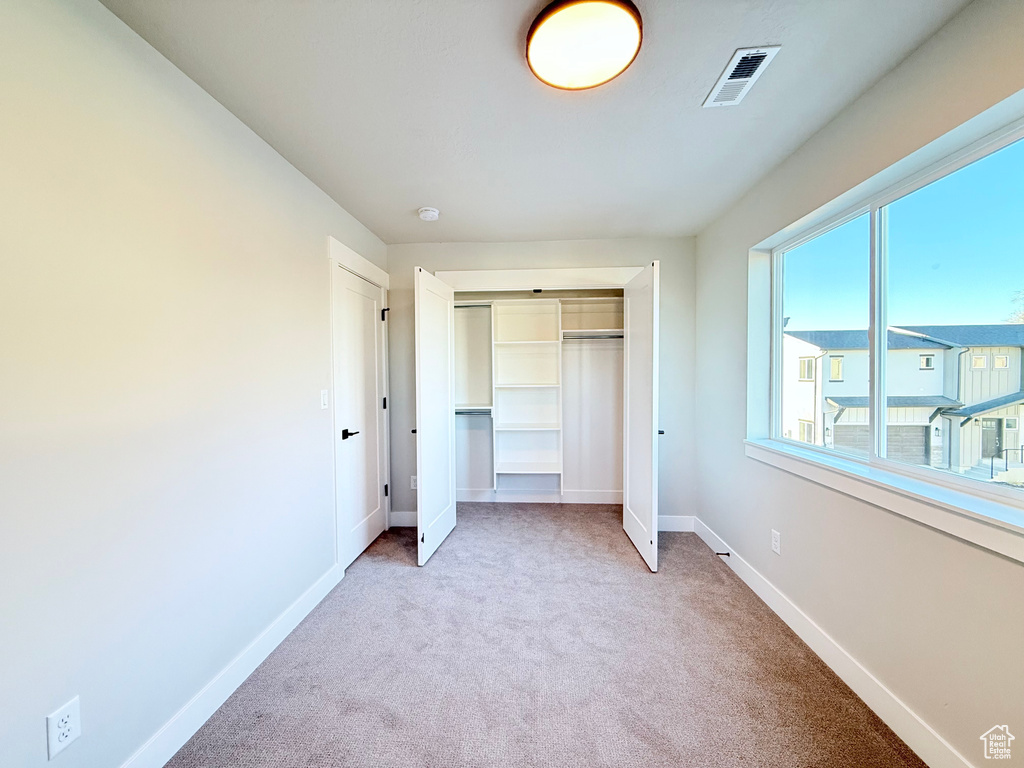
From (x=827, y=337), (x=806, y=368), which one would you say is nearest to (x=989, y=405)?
(x=827, y=337)

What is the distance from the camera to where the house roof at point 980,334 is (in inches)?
47.0

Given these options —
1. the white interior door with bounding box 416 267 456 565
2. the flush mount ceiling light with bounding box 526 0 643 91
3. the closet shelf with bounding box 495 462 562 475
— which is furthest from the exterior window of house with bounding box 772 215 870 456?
the white interior door with bounding box 416 267 456 565

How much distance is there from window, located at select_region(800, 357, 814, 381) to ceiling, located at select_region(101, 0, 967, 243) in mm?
1078

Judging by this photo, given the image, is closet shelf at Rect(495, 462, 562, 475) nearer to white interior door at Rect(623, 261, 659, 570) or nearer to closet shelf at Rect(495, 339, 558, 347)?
white interior door at Rect(623, 261, 659, 570)

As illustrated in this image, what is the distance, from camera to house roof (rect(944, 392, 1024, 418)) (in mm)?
1194

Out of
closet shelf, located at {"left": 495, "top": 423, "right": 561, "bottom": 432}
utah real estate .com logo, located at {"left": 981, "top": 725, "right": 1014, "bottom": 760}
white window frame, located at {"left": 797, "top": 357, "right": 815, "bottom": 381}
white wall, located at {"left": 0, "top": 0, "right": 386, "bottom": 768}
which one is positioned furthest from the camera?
closet shelf, located at {"left": 495, "top": 423, "right": 561, "bottom": 432}

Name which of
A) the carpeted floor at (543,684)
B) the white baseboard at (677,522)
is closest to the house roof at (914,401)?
the carpeted floor at (543,684)

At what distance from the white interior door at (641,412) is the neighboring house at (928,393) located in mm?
848

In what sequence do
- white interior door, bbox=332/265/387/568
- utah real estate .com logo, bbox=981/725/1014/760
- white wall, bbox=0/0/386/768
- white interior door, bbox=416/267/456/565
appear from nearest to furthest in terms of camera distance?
1. white wall, bbox=0/0/386/768
2. utah real estate .com logo, bbox=981/725/1014/760
3. white interior door, bbox=332/265/387/568
4. white interior door, bbox=416/267/456/565

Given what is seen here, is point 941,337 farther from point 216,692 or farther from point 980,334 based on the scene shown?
point 216,692

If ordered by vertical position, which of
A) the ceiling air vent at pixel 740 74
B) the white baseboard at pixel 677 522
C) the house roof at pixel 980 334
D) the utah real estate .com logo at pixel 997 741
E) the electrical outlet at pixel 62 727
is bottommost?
the white baseboard at pixel 677 522

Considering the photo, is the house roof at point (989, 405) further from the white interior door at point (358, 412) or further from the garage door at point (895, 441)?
the white interior door at point (358, 412)

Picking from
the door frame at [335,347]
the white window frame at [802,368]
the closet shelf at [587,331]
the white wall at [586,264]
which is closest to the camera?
the white window frame at [802,368]

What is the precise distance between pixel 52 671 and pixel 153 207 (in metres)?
1.42
